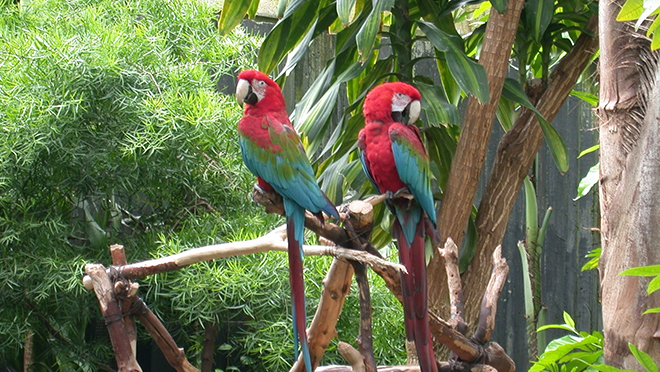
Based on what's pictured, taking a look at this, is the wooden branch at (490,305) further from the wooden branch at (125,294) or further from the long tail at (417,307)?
the wooden branch at (125,294)

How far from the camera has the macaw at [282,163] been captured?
99 cm

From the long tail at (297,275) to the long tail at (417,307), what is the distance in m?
0.16

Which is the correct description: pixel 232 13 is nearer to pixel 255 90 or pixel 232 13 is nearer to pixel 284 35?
pixel 284 35

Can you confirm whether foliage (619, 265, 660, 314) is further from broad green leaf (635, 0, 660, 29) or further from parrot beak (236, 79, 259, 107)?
parrot beak (236, 79, 259, 107)

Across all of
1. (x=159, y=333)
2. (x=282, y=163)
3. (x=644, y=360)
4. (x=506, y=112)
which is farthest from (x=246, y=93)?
(x=506, y=112)

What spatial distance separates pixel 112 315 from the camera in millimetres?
1217

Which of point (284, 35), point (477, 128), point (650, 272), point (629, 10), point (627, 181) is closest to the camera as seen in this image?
point (629, 10)

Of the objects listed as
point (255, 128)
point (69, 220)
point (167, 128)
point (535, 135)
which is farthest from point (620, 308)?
point (69, 220)

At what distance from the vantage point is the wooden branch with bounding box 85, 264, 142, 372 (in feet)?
3.99

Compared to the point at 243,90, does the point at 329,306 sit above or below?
below

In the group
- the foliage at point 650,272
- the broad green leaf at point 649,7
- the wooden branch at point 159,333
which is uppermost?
the broad green leaf at point 649,7

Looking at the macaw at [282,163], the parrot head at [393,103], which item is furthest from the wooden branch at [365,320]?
the parrot head at [393,103]

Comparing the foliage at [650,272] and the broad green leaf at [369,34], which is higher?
the broad green leaf at [369,34]

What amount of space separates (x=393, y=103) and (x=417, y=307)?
33 cm
